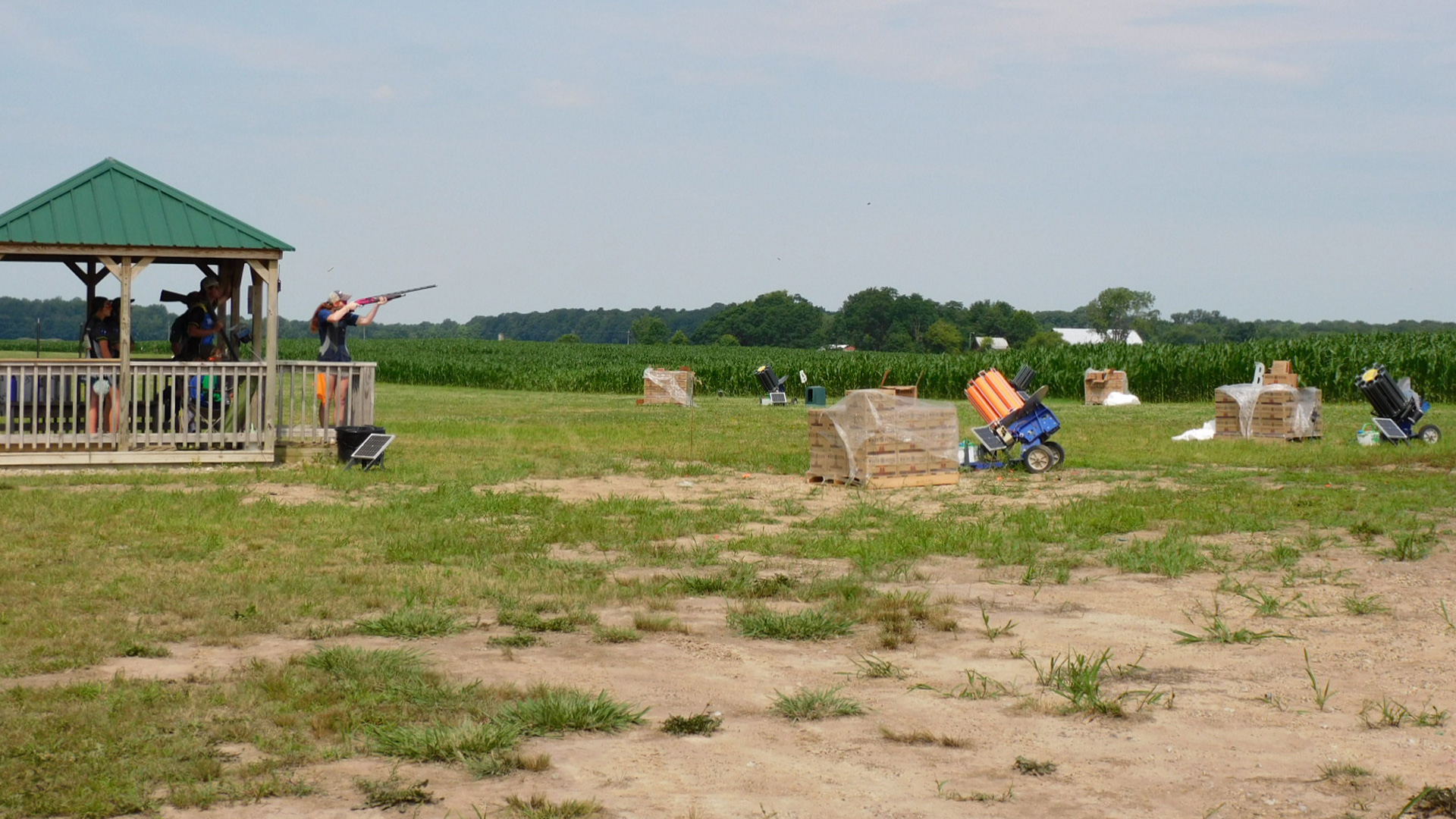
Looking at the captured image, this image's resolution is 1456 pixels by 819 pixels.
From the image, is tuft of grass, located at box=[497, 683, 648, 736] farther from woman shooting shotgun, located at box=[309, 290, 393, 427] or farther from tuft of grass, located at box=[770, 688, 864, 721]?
woman shooting shotgun, located at box=[309, 290, 393, 427]

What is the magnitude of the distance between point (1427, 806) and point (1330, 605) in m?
3.67

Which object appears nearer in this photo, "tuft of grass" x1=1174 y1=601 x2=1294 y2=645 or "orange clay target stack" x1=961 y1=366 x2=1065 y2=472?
"tuft of grass" x1=1174 y1=601 x2=1294 y2=645

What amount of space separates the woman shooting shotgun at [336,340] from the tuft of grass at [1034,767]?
42.6ft

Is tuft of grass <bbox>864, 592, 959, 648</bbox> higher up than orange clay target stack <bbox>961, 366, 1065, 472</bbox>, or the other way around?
orange clay target stack <bbox>961, 366, 1065, 472</bbox>

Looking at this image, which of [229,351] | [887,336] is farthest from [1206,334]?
[229,351]

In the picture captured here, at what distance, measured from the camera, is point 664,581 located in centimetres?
854

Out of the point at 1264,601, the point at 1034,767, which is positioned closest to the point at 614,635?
the point at 1034,767

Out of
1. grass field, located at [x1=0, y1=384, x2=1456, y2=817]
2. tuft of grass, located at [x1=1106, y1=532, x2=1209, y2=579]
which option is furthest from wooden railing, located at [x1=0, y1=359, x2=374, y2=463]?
tuft of grass, located at [x1=1106, y1=532, x2=1209, y2=579]

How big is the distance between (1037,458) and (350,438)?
8181mm

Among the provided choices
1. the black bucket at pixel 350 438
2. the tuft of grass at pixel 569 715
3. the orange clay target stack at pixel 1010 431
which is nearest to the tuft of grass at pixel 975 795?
the tuft of grass at pixel 569 715

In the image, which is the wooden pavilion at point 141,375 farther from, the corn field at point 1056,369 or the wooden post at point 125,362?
the corn field at point 1056,369

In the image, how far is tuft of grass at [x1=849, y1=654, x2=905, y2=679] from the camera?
20.3ft

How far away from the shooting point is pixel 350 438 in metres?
15.6

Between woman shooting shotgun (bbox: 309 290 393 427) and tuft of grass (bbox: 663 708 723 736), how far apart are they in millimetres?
11978
